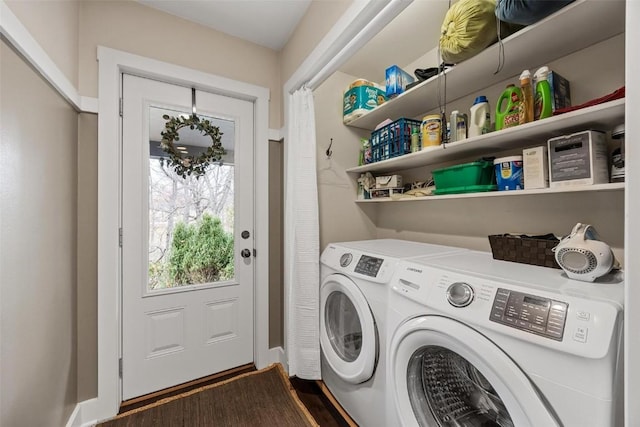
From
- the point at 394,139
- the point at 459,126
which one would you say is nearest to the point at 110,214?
the point at 394,139

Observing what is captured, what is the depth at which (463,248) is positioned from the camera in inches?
59.4

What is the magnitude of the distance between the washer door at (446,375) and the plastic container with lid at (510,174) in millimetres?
701

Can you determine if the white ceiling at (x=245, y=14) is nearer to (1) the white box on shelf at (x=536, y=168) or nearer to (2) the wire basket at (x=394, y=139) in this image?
(2) the wire basket at (x=394, y=139)

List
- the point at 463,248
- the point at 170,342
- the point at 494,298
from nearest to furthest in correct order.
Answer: the point at 494,298 < the point at 463,248 < the point at 170,342

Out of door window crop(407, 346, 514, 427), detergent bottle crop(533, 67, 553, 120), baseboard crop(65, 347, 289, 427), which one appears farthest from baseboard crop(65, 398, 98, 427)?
detergent bottle crop(533, 67, 553, 120)

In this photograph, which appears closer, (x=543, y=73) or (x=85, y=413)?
(x=543, y=73)

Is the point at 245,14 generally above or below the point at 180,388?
above

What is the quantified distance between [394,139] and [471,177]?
1.71ft

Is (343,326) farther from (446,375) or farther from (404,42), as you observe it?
(404,42)

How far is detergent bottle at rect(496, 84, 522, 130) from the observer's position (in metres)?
1.06

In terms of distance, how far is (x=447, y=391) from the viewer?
3.25 feet

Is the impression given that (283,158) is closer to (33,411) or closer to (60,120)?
(60,120)

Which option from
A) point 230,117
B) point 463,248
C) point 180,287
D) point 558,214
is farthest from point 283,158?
point 558,214

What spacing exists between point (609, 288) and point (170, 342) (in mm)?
2215
